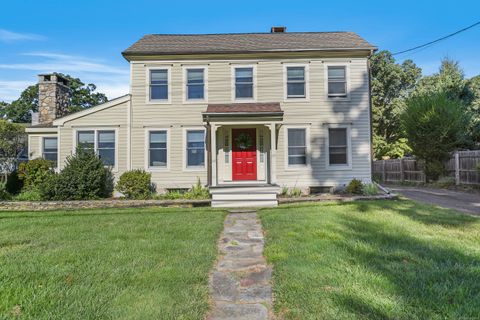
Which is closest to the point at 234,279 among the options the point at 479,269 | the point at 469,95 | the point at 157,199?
the point at 479,269

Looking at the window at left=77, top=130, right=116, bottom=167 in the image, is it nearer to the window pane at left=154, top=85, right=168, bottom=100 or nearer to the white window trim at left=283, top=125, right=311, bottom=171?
the window pane at left=154, top=85, right=168, bottom=100

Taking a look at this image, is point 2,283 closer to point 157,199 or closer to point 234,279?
point 234,279

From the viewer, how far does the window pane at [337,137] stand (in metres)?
12.7

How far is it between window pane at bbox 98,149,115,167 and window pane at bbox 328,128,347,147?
8830 millimetres

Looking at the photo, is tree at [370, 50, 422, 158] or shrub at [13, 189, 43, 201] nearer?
shrub at [13, 189, 43, 201]

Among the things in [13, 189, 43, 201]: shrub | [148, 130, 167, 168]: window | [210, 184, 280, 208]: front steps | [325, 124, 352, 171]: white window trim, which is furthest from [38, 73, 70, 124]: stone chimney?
[325, 124, 352, 171]: white window trim

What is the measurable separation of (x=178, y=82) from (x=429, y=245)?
34.9 feet

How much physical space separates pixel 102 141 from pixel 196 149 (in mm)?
→ 3811

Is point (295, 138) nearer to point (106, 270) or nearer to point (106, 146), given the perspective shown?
point (106, 146)

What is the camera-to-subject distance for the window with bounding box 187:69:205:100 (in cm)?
1277

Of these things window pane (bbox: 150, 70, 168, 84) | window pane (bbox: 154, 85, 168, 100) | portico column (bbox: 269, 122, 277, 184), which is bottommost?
portico column (bbox: 269, 122, 277, 184)

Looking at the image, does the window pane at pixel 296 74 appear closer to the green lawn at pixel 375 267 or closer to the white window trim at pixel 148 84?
the white window trim at pixel 148 84

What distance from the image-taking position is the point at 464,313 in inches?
105

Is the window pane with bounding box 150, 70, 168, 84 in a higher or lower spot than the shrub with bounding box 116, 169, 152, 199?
higher
